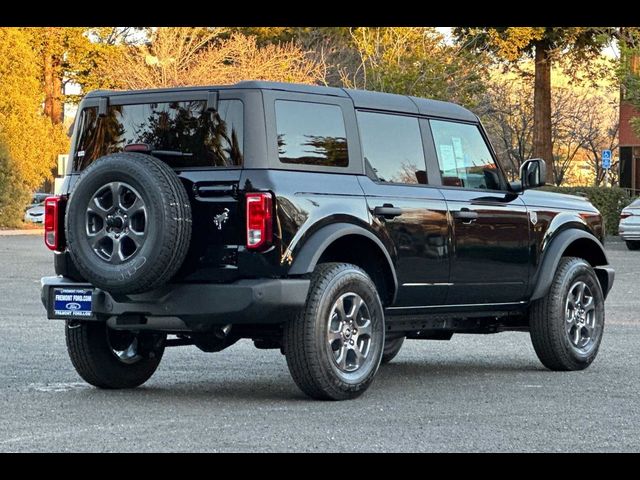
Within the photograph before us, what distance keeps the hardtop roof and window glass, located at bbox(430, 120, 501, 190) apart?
0.30ft

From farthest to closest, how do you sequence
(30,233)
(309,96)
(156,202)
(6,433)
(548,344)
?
(30,233) → (548,344) → (309,96) → (156,202) → (6,433)

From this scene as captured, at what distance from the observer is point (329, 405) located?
894 centimetres

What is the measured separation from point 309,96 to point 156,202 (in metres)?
1.40

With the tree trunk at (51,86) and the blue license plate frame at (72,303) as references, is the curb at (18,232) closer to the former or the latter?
the tree trunk at (51,86)

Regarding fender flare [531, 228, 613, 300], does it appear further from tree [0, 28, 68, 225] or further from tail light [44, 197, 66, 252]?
tree [0, 28, 68, 225]

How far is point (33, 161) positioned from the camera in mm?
62469

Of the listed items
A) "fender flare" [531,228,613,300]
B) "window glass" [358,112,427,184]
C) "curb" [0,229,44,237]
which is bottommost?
"curb" [0,229,44,237]

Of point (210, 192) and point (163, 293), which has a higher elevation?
point (210, 192)

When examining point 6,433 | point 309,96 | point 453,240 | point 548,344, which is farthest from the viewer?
point 548,344

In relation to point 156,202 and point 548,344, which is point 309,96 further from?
point 548,344

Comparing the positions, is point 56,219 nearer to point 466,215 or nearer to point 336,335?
point 336,335

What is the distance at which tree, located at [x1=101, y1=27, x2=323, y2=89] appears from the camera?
2191 inches

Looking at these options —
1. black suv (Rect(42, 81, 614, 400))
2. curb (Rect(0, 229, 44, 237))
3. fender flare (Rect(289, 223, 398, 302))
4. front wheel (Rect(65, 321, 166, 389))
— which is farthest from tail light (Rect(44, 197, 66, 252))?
curb (Rect(0, 229, 44, 237))
